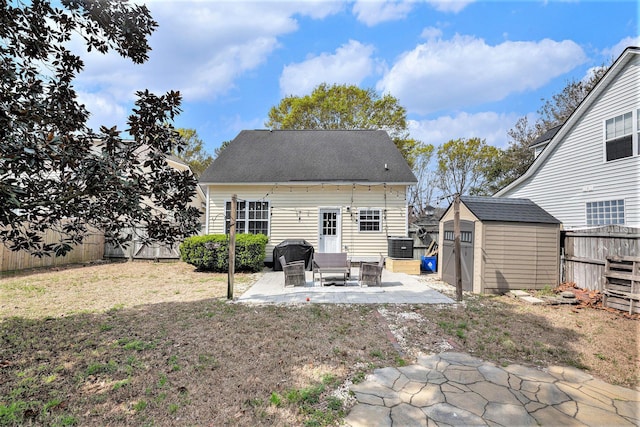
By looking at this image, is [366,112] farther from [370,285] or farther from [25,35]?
[25,35]

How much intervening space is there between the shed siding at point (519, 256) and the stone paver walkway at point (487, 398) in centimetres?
424

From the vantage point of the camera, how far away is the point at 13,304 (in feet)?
21.4

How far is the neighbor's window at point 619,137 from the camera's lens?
9.20m

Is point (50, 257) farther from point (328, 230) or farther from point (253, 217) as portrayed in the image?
point (328, 230)

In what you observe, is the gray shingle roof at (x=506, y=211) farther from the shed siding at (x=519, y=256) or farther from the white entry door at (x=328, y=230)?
the white entry door at (x=328, y=230)

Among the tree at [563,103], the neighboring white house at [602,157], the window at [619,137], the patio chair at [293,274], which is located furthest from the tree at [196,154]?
the tree at [563,103]

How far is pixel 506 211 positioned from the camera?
8.03 m

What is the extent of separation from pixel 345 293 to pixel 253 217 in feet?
22.2

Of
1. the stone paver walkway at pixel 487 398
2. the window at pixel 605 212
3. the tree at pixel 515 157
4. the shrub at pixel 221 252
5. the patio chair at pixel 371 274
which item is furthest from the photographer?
→ the tree at pixel 515 157

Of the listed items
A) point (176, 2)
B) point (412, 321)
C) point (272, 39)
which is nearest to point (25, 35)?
point (176, 2)

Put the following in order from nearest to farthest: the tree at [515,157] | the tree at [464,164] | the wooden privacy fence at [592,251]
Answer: the wooden privacy fence at [592,251]
the tree at [515,157]
the tree at [464,164]

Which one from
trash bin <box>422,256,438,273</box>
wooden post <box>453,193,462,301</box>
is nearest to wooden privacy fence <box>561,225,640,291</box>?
wooden post <box>453,193,462,301</box>

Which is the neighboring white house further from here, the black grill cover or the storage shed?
the black grill cover

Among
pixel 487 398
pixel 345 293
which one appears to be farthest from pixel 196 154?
pixel 487 398
